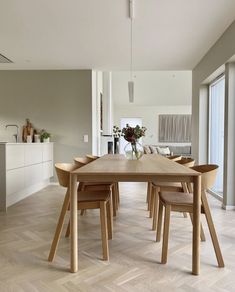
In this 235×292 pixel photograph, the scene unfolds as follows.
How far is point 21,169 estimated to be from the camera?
14.1ft

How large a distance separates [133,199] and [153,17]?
284 cm

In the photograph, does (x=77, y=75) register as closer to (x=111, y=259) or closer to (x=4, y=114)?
(x=4, y=114)

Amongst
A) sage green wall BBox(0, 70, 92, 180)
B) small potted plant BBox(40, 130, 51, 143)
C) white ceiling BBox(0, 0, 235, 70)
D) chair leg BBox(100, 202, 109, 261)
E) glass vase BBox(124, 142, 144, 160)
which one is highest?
white ceiling BBox(0, 0, 235, 70)

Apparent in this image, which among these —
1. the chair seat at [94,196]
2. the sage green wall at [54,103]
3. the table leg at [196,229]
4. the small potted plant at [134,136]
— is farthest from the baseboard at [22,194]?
the table leg at [196,229]

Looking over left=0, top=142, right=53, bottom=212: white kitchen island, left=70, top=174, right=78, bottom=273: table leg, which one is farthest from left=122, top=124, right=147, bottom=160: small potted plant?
left=0, top=142, right=53, bottom=212: white kitchen island

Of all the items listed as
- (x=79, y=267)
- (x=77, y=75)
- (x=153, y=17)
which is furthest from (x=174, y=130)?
(x=79, y=267)

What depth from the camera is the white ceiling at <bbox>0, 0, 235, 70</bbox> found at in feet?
10.4

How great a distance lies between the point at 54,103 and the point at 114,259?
4.35 meters

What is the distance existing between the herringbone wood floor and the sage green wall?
262 centimetres

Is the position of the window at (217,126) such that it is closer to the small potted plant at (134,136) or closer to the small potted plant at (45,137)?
the small potted plant at (134,136)

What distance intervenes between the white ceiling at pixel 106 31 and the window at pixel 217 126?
71 cm

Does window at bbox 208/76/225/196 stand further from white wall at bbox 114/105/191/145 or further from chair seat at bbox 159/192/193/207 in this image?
white wall at bbox 114/105/191/145

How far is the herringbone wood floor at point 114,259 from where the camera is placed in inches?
71.1

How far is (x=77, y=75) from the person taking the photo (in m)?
5.85
